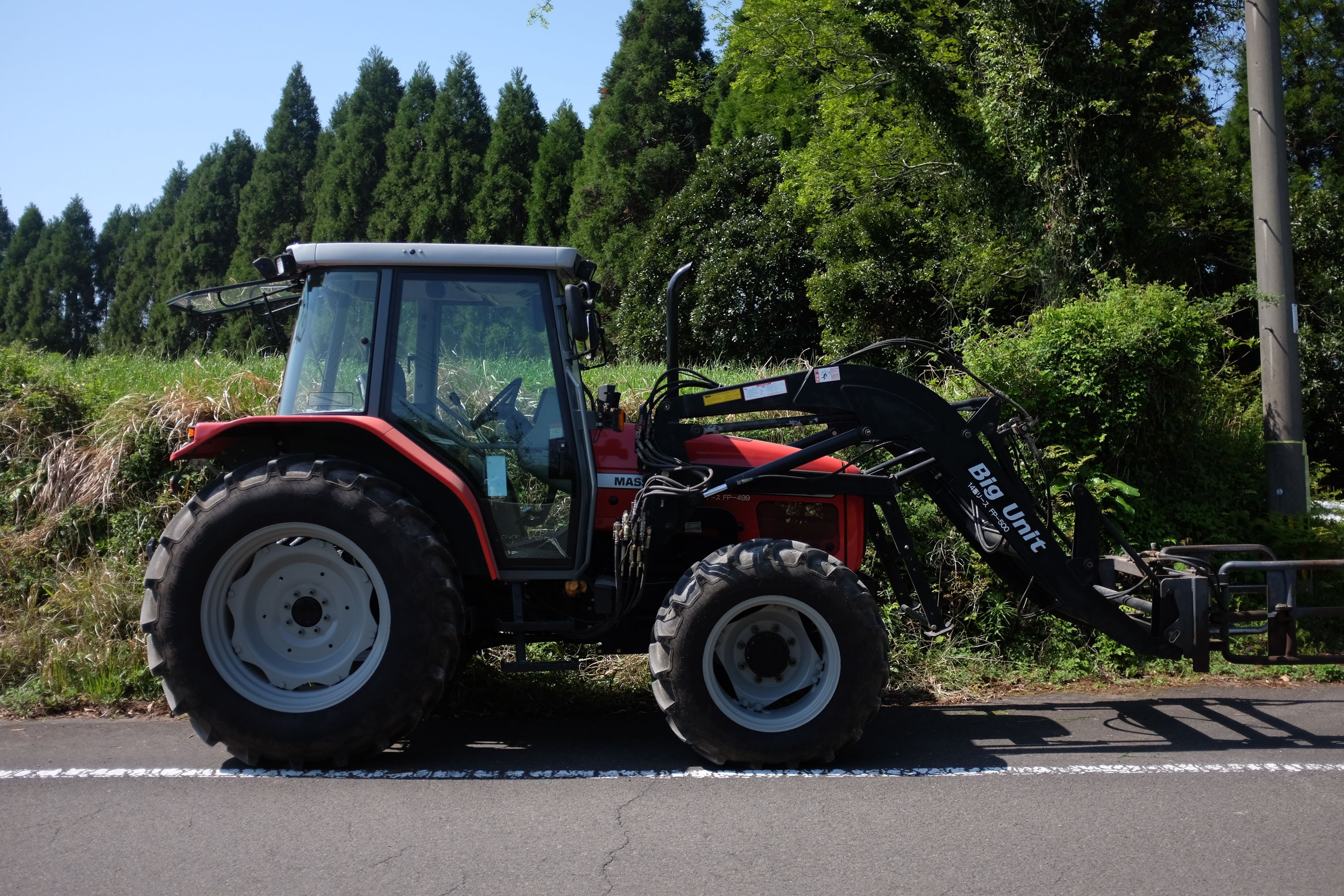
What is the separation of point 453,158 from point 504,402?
21897mm

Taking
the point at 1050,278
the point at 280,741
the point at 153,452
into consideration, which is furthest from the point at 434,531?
the point at 1050,278

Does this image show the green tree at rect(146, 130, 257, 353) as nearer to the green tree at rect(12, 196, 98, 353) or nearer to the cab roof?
the green tree at rect(12, 196, 98, 353)

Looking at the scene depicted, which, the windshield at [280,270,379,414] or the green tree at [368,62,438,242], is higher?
the green tree at [368,62,438,242]

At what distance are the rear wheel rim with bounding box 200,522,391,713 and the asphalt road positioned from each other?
1.38 ft

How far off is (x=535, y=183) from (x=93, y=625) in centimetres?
1907

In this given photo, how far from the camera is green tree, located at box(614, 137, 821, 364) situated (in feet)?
54.5

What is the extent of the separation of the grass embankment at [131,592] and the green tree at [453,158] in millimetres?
17327

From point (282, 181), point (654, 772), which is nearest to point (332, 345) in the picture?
point (654, 772)

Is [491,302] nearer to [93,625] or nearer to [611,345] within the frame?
[93,625]

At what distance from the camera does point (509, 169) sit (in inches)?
968

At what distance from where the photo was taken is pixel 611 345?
1827cm

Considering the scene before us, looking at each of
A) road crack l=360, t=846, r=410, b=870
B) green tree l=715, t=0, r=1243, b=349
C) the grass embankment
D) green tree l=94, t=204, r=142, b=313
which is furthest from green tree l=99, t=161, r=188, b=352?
road crack l=360, t=846, r=410, b=870

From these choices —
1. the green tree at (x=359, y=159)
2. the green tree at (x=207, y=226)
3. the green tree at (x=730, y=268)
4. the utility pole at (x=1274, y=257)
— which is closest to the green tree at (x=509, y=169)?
the green tree at (x=359, y=159)

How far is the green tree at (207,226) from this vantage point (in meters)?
31.2
